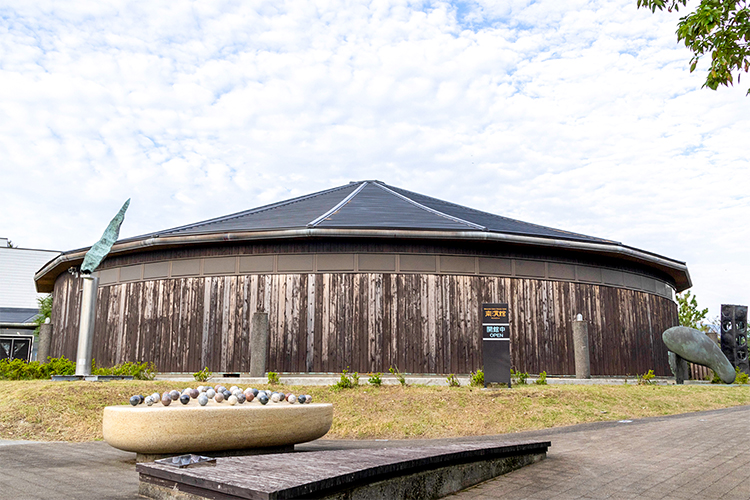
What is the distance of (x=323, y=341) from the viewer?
49.6ft

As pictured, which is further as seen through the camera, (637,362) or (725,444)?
(637,362)

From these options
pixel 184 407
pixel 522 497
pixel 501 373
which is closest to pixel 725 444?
pixel 522 497

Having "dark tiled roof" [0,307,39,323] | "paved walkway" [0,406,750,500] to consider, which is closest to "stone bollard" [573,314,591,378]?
"paved walkway" [0,406,750,500]

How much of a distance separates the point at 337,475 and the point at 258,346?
396 inches

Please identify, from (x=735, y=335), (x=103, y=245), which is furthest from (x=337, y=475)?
(x=735, y=335)

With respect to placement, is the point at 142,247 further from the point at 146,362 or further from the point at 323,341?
the point at 323,341

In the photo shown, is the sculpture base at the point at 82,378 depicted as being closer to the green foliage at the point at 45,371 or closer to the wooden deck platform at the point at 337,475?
the green foliage at the point at 45,371

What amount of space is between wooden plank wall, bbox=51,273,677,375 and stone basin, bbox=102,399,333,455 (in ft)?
25.6

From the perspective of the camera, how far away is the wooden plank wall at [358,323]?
15.1 m

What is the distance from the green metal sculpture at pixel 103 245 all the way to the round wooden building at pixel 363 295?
4.74ft

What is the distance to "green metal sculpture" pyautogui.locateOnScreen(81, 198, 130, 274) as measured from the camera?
14.6m

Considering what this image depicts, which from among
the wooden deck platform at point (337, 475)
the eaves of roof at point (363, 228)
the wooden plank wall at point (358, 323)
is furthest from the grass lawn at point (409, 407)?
the wooden deck platform at point (337, 475)

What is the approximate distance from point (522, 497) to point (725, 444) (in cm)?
412

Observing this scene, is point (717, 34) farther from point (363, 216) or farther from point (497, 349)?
point (363, 216)
